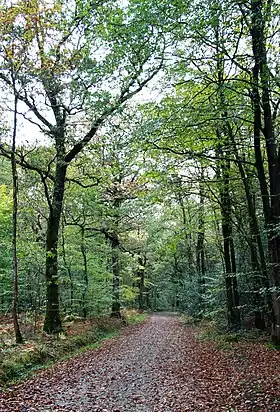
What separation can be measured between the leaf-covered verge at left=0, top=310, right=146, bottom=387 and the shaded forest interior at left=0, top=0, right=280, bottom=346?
0.83m

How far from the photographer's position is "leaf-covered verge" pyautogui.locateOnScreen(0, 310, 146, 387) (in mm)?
8773

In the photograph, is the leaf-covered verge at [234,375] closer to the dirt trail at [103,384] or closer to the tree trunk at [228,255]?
the dirt trail at [103,384]

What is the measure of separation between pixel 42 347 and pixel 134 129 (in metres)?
7.51

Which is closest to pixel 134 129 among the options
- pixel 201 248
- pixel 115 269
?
pixel 115 269

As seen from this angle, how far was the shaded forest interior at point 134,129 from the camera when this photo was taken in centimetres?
979

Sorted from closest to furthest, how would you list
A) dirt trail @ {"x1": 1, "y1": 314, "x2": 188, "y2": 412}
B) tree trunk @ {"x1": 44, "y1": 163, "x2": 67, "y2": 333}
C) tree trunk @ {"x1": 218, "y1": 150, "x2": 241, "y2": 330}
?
dirt trail @ {"x1": 1, "y1": 314, "x2": 188, "y2": 412}
tree trunk @ {"x1": 44, "y1": 163, "x2": 67, "y2": 333}
tree trunk @ {"x1": 218, "y1": 150, "x2": 241, "y2": 330}

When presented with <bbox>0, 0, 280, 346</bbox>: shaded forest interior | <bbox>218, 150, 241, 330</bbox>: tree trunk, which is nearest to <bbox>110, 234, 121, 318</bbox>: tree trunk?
<bbox>0, 0, 280, 346</bbox>: shaded forest interior

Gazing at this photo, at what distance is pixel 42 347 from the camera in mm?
10852

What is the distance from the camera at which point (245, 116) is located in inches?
460

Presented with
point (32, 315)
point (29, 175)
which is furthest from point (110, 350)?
point (29, 175)

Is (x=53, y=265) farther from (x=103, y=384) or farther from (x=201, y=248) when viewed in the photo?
(x=201, y=248)

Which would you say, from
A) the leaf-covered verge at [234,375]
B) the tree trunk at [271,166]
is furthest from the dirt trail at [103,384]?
the tree trunk at [271,166]

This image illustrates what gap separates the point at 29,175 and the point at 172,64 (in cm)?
798

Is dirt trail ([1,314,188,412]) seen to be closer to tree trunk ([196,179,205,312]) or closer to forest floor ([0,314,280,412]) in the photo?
forest floor ([0,314,280,412])
